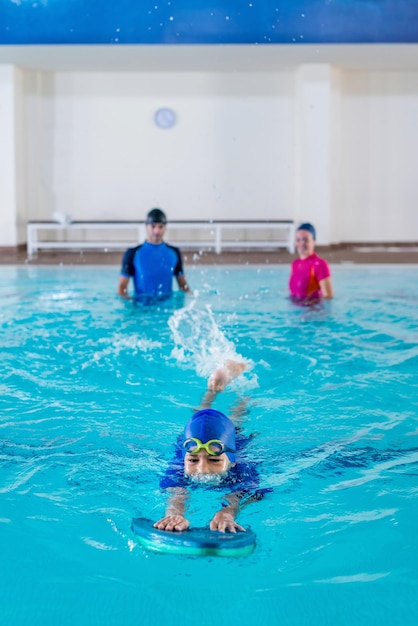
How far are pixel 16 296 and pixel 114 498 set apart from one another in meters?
6.56

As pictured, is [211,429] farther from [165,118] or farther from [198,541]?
[165,118]

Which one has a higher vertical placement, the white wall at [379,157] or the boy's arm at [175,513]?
the white wall at [379,157]

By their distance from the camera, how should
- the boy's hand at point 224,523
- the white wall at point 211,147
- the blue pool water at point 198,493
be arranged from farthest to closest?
1. the white wall at point 211,147
2. the boy's hand at point 224,523
3. the blue pool water at point 198,493

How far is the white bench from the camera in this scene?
49.2 feet

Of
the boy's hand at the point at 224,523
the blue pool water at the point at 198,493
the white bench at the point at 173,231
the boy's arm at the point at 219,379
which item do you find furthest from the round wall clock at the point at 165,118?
the boy's hand at the point at 224,523

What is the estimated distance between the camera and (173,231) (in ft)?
54.7

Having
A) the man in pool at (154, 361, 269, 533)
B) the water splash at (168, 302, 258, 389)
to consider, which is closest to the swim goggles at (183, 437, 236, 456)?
the man in pool at (154, 361, 269, 533)

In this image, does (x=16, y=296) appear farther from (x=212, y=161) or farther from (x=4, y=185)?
(x=212, y=161)

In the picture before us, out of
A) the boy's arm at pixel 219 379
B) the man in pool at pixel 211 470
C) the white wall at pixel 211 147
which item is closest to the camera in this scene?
the man in pool at pixel 211 470

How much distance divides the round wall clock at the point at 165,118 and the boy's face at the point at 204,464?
530 inches

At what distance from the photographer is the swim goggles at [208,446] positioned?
3582 mm

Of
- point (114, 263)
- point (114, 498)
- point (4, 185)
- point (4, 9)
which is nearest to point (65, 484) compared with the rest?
point (114, 498)

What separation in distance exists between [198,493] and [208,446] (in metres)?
0.21

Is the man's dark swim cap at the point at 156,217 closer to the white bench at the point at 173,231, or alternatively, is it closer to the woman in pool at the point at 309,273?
the woman in pool at the point at 309,273
